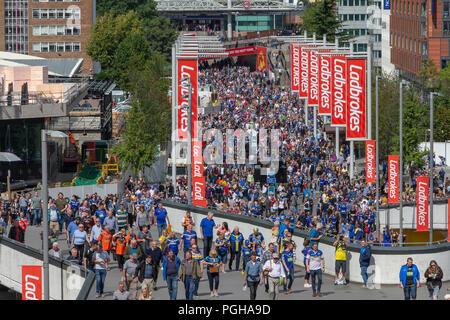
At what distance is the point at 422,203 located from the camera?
4181 cm

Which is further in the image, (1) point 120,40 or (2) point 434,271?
(1) point 120,40

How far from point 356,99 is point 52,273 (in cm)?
2533

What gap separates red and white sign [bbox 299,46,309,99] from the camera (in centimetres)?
6638

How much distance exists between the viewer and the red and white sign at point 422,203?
137 feet

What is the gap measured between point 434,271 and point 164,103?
154 ft

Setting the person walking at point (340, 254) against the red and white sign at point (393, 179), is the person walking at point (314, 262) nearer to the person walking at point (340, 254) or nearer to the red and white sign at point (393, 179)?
the person walking at point (340, 254)

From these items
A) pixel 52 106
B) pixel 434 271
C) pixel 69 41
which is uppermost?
pixel 69 41

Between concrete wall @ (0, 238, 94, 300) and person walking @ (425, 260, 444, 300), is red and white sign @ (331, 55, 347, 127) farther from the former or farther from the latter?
person walking @ (425, 260, 444, 300)

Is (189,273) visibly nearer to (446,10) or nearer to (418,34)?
(446,10)

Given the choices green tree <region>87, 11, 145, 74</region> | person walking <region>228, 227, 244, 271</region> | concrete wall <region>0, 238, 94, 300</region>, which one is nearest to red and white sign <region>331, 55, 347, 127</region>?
person walking <region>228, 227, 244, 271</region>

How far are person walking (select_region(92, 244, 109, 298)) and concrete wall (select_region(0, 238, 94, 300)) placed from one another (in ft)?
0.88
